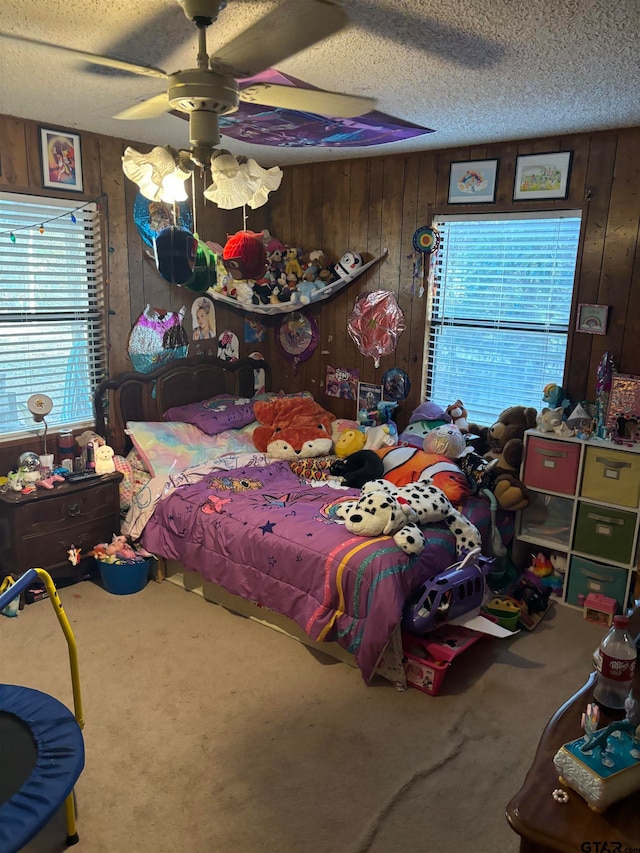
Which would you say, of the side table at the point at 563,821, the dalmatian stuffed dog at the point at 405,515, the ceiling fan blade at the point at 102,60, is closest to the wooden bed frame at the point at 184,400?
the dalmatian stuffed dog at the point at 405,515

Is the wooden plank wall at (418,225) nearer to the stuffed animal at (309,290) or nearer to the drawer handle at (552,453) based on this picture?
the stuffed animal at (309,290)

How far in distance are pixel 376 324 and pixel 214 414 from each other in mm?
1275

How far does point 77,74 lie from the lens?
8.58 ft

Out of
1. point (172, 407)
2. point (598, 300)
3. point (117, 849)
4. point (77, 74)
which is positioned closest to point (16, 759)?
point (117, 849)

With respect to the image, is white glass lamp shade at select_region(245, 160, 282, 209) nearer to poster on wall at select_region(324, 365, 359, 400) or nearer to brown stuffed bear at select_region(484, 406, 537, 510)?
brown stuffed bear at select_region(484, 406, 537, 510)

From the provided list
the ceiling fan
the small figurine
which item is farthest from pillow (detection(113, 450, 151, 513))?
the ceiling fan

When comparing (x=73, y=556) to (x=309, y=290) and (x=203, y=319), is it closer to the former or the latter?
(x=203, y=319)

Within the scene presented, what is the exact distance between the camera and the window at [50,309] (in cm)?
362

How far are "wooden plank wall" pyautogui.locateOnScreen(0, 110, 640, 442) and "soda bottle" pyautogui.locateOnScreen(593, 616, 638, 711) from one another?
2451 mm

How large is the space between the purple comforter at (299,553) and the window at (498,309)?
2.79ft

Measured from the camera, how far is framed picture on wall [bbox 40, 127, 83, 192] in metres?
3.62

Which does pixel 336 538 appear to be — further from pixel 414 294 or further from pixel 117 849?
pixel 414 294

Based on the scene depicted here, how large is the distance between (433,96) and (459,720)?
2646mm

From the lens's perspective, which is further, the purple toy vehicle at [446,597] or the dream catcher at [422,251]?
the dream catcher at [422,251]
